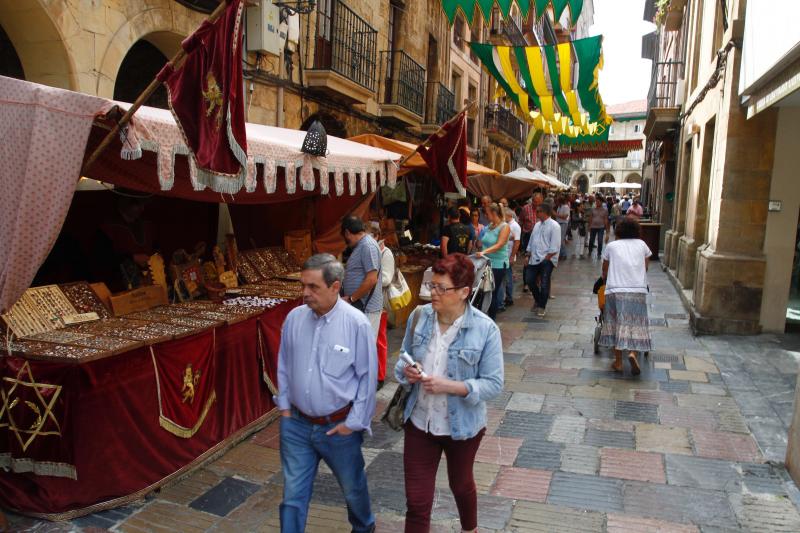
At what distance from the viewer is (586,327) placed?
354 inches

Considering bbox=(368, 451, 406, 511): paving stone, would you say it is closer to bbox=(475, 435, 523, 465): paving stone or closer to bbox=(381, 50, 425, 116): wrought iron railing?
bbox=(475, 435, 523, 465): paving stone

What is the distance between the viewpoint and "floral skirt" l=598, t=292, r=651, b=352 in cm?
640

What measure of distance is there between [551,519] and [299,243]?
17.5ft

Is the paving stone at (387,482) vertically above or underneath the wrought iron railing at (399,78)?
underneath

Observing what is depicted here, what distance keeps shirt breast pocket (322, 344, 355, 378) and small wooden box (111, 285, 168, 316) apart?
8.96 ft

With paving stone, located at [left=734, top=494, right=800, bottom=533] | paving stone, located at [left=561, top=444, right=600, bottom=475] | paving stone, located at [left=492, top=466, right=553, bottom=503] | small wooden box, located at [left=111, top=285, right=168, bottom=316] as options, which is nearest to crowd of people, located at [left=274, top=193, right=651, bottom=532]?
paving stone, located at [left=492, top=466, right=553, bottom=503]

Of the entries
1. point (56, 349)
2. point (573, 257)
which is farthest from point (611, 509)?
point (573, 257)

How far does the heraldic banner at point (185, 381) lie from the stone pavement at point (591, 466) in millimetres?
401

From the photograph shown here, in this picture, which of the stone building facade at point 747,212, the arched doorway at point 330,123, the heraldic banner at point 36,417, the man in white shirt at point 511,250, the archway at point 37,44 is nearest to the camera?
the heraldic banner at point 36,417

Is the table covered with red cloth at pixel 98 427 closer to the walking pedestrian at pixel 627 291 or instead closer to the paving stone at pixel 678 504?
the paving stone at pixel 678 504

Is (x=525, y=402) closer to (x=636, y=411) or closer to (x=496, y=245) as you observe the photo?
(x=636, y=411)

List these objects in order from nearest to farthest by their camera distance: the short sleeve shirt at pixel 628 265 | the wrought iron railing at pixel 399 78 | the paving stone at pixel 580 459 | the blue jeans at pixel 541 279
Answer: the paving stone at pixel 580 459 < the short sleeve shirt at pixel 628 265 < the blue jeans at pixel 541 279 < the wrought iron railing at pixel 399 78


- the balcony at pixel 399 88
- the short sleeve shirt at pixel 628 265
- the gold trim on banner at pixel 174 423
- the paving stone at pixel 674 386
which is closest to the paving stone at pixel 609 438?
the paving stone at pixel 674 386

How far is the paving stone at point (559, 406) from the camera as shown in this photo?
18.3ft
